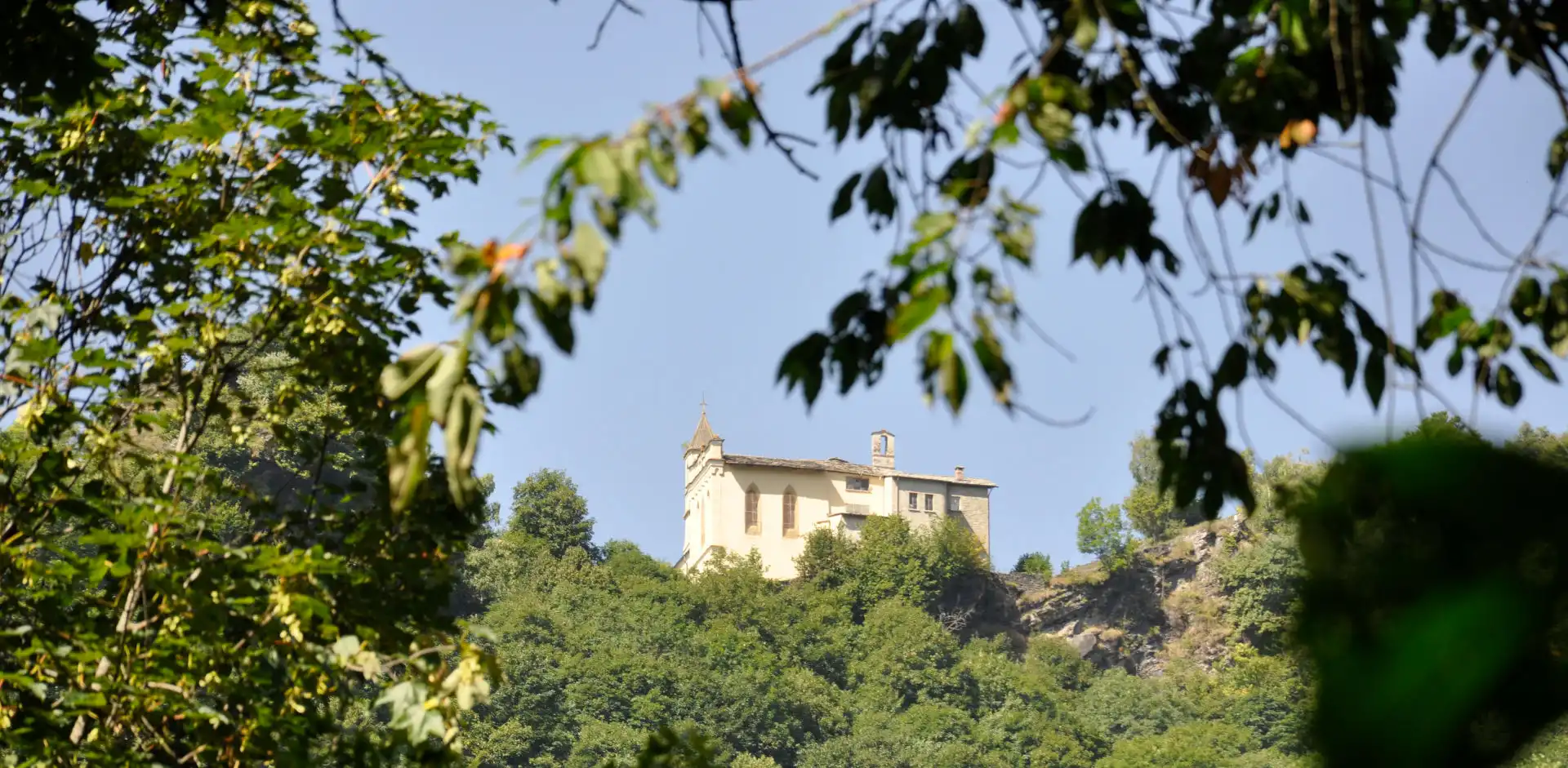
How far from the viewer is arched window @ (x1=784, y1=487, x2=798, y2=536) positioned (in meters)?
65.0

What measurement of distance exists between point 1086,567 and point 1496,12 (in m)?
67.2

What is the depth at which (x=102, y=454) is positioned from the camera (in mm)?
4355

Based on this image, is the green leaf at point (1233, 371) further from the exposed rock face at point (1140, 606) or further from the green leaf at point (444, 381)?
the exposed rock face at point (1140, 606)

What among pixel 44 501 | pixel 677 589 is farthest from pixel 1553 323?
pixel 677 589

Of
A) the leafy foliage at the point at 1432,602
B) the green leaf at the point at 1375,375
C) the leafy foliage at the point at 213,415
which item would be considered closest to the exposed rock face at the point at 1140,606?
the leafy foliage at the point at 213,415

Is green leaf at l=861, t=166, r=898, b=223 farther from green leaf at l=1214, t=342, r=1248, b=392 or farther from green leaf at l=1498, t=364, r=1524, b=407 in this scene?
green leaf at l=1498, t=364, r=1524, b=407

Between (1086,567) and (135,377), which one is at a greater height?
(1086,567)

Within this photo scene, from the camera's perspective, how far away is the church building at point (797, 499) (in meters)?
64.2

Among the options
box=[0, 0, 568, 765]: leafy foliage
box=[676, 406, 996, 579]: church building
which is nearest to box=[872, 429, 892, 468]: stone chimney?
box=[676, 406, 996, 579]: church building

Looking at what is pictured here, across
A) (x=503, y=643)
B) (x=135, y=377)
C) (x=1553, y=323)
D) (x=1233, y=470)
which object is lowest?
(x=1233, y=470)

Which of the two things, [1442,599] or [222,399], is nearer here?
[1442,599]

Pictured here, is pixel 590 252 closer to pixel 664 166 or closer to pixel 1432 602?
pixel 664 166

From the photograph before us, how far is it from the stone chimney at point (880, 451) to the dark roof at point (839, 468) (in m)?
0.22

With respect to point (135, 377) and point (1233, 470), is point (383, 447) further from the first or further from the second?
point (1233, 470)
